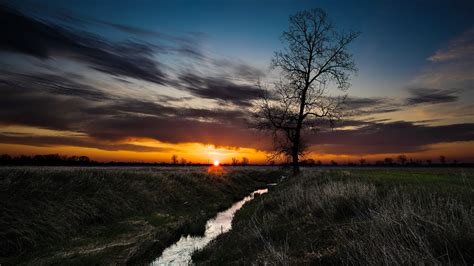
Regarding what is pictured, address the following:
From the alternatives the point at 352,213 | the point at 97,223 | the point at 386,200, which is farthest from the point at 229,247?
the point at 97,223

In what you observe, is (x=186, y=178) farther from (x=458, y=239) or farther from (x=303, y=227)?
(x=458, y=239)

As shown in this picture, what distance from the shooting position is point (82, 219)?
12.3 metres

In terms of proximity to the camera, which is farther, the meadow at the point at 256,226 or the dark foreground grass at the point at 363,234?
the meadow at the point at 256,226

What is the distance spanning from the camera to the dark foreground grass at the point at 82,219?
29.9 feet

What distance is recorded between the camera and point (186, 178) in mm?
28344

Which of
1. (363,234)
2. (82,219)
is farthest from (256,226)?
(82,219)

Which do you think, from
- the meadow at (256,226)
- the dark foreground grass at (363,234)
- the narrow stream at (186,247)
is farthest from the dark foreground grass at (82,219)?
the dark foreground grass at (363,234)

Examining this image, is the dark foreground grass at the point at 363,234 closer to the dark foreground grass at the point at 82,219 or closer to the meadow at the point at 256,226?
the meadow at the point at 256,226

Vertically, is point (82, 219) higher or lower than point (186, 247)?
higher

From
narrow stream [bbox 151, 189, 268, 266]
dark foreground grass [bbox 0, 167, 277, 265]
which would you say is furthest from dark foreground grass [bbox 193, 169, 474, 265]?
dark foreground grass [bbox 0, 167, 277, 265]

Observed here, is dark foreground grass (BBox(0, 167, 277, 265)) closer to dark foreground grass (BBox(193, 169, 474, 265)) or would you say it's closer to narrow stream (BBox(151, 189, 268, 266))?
narrow stream (BBox(151, 189, 268, 266))

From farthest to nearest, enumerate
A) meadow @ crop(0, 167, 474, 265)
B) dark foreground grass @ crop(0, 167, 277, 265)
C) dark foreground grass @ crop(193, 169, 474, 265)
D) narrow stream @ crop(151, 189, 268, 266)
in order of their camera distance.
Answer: narrow stream @ crop(151, 189, 268, 266)
dark foreground grass @ crop(0, 167, 277, 265)
meadow @ crop(0, 167, 474, 265)
dark foreground grass @ crop(193, 169, 474, 265)

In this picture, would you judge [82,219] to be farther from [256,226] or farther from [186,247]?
[256,226]

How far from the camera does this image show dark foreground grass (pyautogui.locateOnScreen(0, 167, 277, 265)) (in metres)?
9.11
